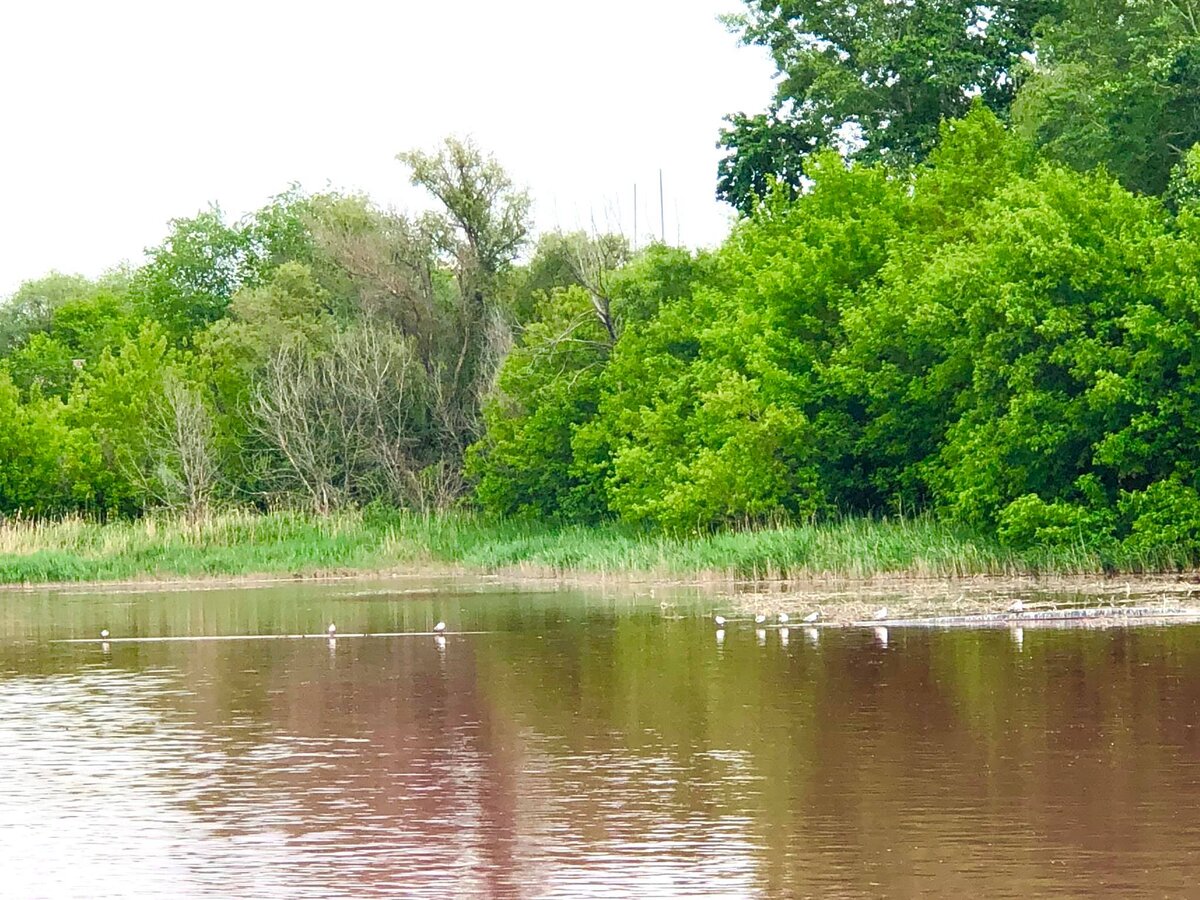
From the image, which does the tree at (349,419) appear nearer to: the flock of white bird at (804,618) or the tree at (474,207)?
the tree at (474,207)

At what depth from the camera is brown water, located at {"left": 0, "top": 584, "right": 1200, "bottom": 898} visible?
1454 cm

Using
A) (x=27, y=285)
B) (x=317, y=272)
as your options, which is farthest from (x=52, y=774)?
(x=27, y=285)

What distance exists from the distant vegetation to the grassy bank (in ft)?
0.78

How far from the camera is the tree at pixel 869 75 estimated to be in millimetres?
61781

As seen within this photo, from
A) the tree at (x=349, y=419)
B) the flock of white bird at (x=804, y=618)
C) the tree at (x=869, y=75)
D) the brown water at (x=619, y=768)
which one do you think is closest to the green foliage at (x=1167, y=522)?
A: the flock of white bird at (x=804, y=618)

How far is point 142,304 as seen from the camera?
95938 mm

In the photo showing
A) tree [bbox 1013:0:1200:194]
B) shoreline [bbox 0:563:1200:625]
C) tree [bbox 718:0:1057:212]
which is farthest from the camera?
tree [bbox 718:0:1057:212]

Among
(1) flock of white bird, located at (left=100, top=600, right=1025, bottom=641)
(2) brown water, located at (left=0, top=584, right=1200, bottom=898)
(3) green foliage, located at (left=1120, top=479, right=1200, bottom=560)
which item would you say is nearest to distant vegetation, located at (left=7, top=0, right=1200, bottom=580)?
(3) green foliage, located at (left=1120, top=479, right=1200, bottom=560)

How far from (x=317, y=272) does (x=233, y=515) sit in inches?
689

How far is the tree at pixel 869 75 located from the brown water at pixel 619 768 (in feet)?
108

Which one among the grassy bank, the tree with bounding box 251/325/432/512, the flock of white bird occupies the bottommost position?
the flock of white bird

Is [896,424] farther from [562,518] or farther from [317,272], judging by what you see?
[317,272]

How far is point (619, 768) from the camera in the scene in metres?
19.4

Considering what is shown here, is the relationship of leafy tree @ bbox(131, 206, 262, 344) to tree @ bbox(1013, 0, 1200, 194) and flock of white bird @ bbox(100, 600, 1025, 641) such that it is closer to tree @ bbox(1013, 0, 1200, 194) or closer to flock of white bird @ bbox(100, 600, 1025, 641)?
tree @ bbox(1013, 0, 1200, 194)
